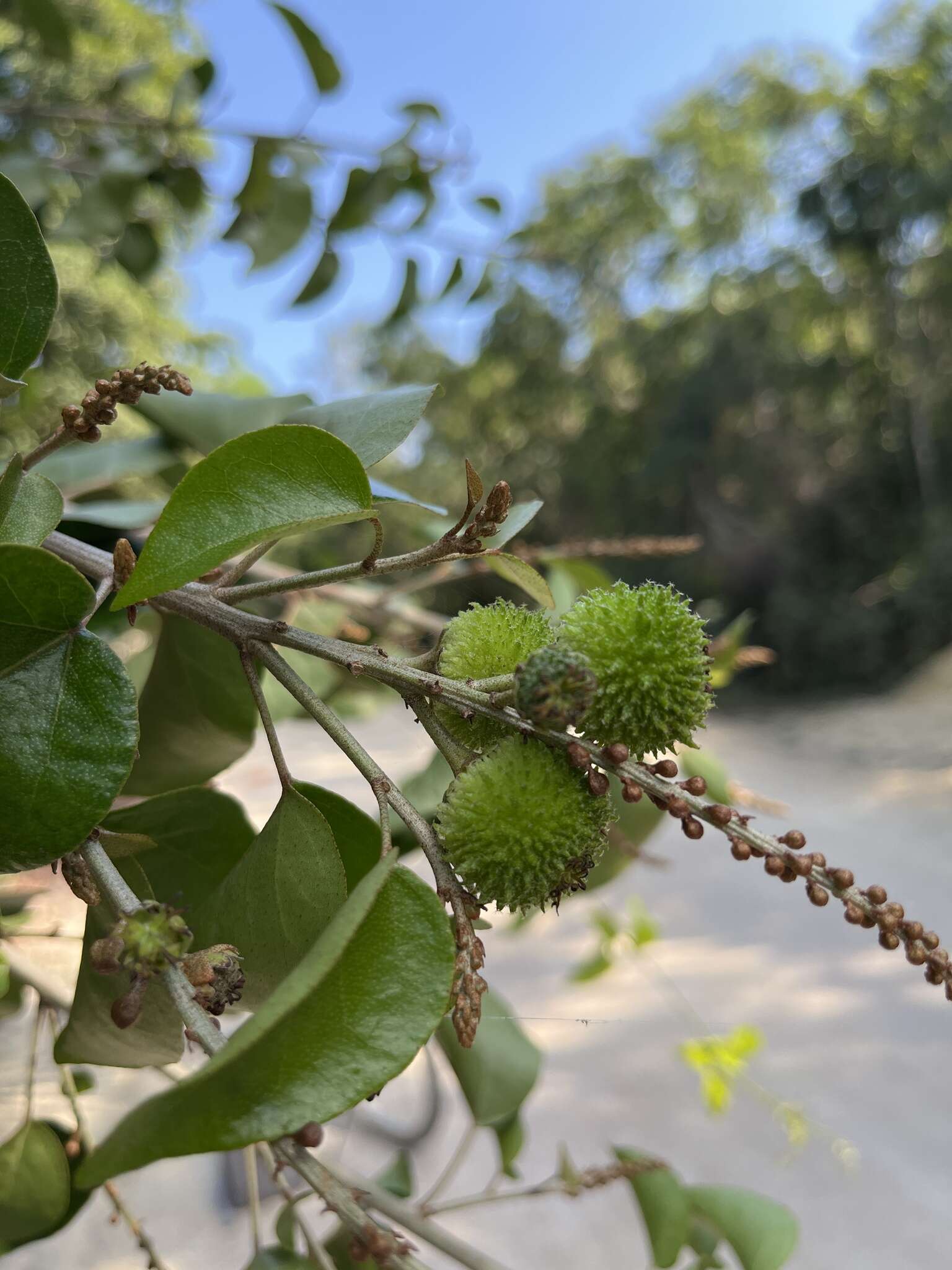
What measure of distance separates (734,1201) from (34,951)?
568 mm

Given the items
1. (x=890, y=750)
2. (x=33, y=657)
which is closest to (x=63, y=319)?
(x=890, y=750)

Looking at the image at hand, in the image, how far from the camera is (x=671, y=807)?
21cm

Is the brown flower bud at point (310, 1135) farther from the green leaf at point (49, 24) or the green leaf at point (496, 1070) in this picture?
the green leaf at point (49, 24)

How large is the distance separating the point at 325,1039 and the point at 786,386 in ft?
24.4

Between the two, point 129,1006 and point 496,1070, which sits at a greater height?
point 496,1070

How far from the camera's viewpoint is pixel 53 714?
22 centimetres

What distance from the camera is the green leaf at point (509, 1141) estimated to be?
2.20 ft

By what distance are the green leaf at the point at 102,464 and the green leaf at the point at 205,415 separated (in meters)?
0.06

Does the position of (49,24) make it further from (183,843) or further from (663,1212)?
(663,1212)

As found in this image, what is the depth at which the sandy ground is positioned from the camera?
1193mm

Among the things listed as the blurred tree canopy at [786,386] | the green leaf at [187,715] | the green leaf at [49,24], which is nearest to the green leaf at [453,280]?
the green leaf at [49,24]

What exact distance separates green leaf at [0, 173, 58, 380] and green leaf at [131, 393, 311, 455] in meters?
0.18

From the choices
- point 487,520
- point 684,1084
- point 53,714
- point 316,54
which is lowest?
point 53,714

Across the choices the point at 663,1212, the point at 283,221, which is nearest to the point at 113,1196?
the point at 663,1212
